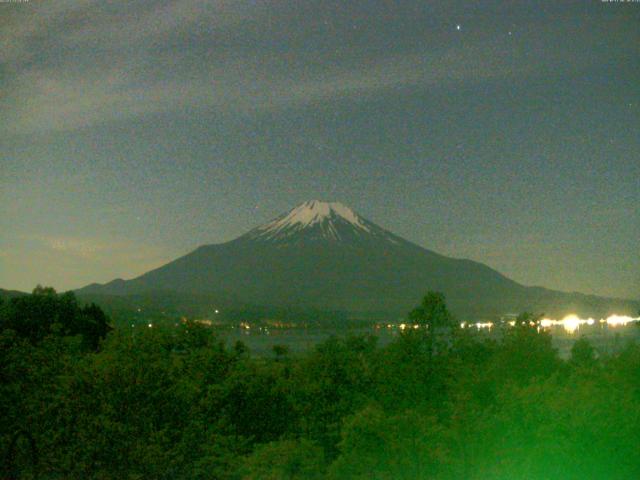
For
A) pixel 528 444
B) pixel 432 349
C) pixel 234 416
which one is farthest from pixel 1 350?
pixel 528 444

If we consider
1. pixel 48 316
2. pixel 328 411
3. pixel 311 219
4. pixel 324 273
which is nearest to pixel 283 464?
pixel 328 411

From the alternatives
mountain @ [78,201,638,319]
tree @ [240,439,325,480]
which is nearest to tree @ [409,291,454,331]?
tree @ [240,439,325,480]

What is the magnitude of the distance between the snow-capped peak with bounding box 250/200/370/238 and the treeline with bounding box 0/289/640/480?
152983 millimetres

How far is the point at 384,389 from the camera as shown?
14352 mm

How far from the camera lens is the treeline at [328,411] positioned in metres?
8.34

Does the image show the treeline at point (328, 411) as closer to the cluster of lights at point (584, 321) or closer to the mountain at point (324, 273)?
the cluster of lights at point (584, 321)

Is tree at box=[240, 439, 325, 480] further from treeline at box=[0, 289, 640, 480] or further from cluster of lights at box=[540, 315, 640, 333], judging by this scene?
cluster of lights at box=[540, 315, 640, 333]

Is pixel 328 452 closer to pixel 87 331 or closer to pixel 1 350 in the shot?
pixel 1 350

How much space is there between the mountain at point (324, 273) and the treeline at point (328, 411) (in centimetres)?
8952

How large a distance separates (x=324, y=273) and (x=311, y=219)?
23605 mm

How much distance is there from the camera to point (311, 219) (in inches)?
6811

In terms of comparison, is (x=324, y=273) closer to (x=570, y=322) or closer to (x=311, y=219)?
(x=311, y=219)

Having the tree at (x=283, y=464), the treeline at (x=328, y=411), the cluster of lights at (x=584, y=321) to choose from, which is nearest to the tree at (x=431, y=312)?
the treeline at (x=328, y=411)

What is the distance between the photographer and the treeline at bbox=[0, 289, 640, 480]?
8.34 meters
